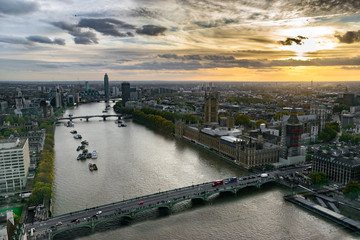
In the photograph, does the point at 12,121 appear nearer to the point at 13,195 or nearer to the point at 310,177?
the point at 13,195

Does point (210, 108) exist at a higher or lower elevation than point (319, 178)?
higher

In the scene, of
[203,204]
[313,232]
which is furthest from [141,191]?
[313,232]

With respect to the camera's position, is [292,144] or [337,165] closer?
[337,165]

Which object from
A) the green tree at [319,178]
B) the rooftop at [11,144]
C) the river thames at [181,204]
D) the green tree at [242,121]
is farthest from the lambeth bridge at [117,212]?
the green tree at [242,121]

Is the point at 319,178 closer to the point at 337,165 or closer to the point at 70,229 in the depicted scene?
the point at 337,165

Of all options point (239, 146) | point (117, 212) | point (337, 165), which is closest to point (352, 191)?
point (337, 165)

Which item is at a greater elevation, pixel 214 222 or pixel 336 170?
pixel 336 170
